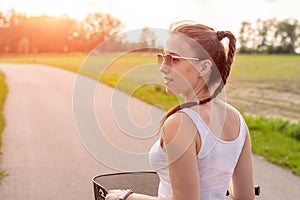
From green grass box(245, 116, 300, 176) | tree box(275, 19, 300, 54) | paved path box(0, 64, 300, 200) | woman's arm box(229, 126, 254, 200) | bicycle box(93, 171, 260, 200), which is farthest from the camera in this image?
tree box(275, 19, 300, 54)

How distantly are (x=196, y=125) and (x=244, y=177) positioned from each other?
55 centimetres

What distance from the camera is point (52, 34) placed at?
88875 mm

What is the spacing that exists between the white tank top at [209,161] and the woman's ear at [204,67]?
157 millimetres

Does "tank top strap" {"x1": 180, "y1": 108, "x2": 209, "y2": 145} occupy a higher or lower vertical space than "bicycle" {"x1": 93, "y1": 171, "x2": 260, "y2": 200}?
higher

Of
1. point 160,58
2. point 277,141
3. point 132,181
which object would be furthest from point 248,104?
point 160,58

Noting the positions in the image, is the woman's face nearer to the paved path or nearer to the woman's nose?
the woman's nose

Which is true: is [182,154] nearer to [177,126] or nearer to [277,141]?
[177,126]

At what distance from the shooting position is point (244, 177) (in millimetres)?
2248

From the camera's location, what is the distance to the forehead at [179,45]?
1.90 m

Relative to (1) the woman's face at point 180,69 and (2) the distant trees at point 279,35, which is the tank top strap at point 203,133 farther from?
(2) the distant trees at point 279,35

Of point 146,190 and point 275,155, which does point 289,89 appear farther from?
point 146,190

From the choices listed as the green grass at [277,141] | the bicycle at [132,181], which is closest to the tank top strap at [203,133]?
the bicycle at [132,181]

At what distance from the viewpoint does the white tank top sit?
1.85 meters

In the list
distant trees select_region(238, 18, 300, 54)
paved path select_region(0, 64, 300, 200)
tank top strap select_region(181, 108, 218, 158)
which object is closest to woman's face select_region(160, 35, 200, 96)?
tank top strap select_region(181, 108, 218, 158)
